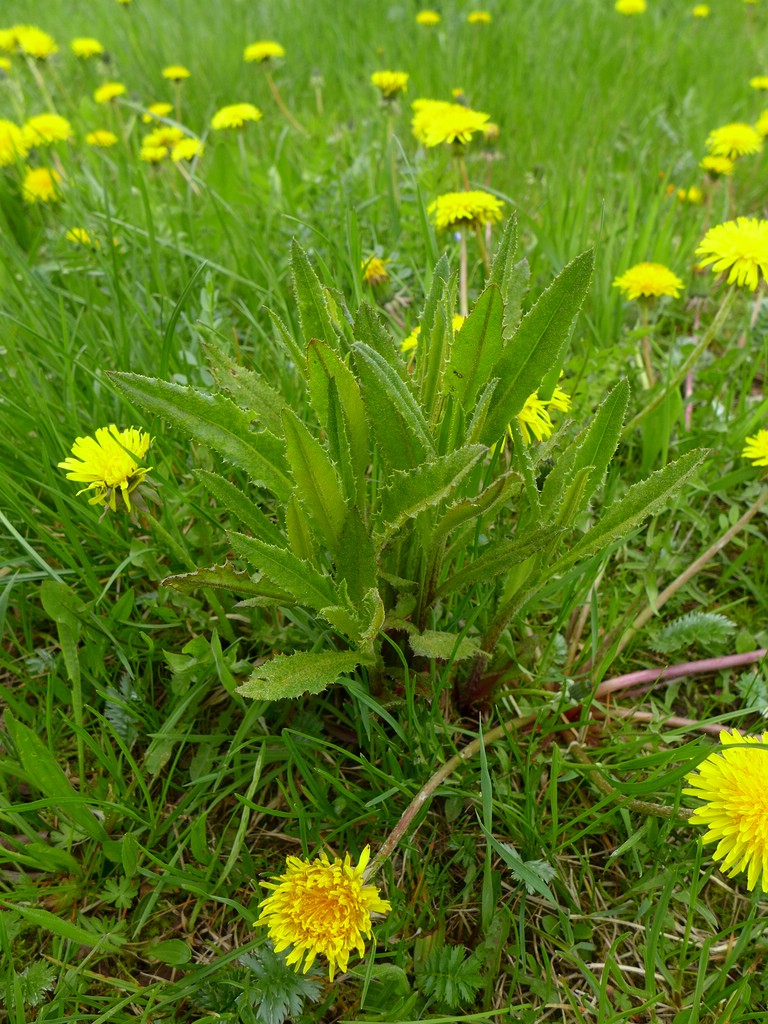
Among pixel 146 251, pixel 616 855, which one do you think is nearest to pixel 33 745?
pixel 616 855

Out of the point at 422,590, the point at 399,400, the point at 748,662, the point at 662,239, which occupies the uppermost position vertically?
the point at 399,400

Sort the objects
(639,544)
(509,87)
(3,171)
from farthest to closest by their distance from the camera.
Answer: (509,87)
(3,171)
(639,544)

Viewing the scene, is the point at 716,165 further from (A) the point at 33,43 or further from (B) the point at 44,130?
(A) the point at 33,43

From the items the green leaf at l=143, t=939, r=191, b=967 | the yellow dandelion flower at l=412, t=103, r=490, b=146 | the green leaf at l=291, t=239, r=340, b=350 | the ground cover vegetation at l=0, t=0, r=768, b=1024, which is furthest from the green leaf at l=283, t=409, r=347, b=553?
the yellow dandelion flower at l=412, t=103, r=490, b=146

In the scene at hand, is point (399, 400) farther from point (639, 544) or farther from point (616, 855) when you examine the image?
point (639, 544)

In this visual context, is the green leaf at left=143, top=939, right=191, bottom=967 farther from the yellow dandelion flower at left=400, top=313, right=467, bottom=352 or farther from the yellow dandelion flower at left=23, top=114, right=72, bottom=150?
the yellow dandelion flower at left=23, top=114, right=72, bottom=150
